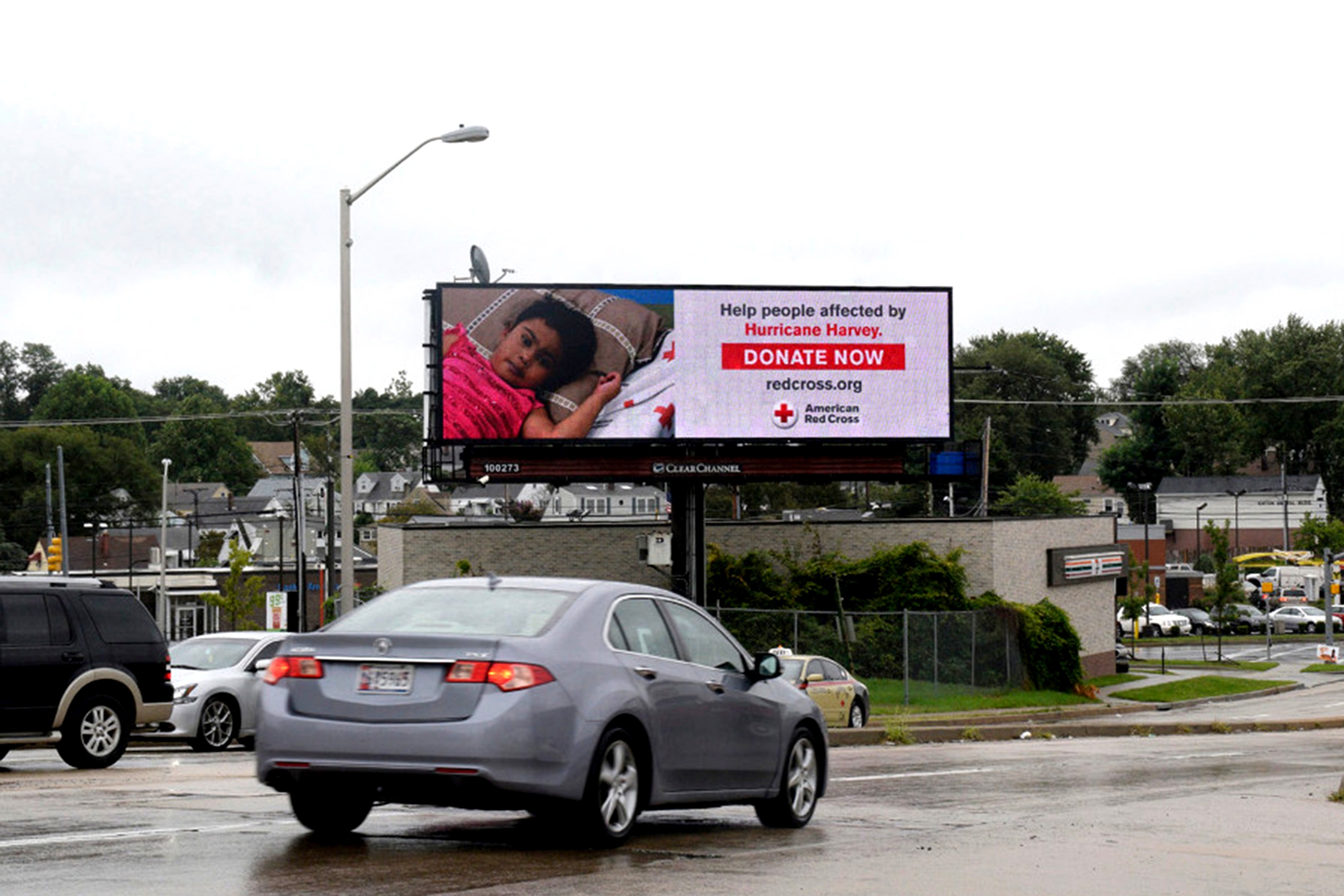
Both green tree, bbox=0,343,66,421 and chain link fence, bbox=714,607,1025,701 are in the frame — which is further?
green tree, bbox=0,343,66,421

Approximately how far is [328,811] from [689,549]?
3464cm

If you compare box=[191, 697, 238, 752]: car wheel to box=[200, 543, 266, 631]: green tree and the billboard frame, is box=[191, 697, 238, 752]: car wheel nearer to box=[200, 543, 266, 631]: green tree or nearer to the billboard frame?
the billboard frame

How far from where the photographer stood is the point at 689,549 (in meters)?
44.4

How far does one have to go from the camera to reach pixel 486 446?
4153cm

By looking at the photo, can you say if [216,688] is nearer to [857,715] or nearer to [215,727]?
[215,727]

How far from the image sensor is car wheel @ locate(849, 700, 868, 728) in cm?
2975

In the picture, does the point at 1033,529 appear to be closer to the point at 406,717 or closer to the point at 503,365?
the point at 503,365

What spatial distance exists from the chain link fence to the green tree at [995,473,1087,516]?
69.3 metres

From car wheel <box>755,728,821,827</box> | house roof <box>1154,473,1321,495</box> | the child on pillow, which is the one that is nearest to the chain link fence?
the child on pillow

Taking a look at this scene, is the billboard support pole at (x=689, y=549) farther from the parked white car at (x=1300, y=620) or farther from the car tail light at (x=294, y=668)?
the parked white car at (x=1300, y=620)

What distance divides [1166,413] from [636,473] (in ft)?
372

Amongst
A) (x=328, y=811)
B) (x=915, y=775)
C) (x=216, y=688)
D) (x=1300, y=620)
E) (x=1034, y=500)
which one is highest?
(x=1034, y=500)

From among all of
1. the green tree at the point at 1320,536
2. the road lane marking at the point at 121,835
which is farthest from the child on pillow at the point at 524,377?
the green tree at the point at 1320,536

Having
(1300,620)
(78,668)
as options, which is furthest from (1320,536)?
(78,668)
